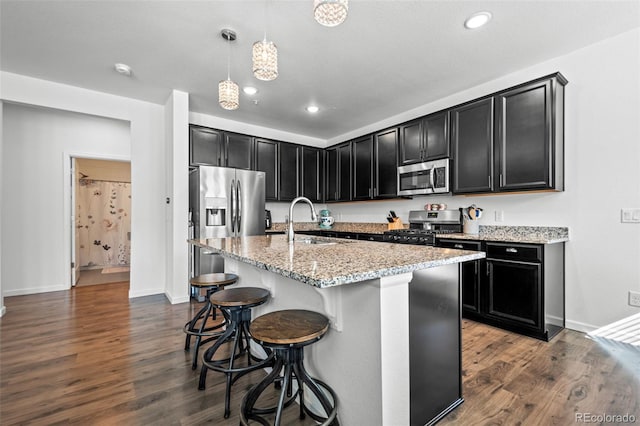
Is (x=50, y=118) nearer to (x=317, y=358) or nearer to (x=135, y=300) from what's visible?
(x=135, y=300)

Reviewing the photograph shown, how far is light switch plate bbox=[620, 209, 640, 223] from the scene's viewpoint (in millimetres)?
2389

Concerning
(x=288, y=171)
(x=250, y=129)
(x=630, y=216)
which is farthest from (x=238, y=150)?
(x=630, y=216)

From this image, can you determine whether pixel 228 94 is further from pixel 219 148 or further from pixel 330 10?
pixel 219 148

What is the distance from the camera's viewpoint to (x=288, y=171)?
496 cm

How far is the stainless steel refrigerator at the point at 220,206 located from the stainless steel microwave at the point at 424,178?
79.5 inches

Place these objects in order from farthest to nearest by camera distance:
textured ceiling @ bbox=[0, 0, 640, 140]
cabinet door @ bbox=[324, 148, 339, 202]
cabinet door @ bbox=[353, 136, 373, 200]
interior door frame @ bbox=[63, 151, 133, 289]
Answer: cabinet door @ bbox=[324, 148, 339, 202] < cabinet door @ bbox=[353, 136, 373, 200] < interior door frame @ bbox=[63, 151, 133, 289] < textured ceiling @ bbox=[0, 0, 640, 140]

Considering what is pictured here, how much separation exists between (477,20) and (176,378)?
3407 mm

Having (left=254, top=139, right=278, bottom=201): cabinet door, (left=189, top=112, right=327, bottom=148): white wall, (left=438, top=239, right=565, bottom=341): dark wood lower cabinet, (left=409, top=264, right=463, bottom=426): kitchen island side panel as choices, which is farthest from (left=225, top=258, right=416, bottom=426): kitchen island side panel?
(left=189, top=112, right=327, bottom=148): white wall

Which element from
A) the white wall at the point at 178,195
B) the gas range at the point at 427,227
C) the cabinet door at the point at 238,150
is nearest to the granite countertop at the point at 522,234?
the gas range at the point at 427,227

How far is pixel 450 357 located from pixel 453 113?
8.97 feet

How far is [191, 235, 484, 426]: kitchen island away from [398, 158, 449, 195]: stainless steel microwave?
2.12 m

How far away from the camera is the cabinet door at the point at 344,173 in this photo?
16.0 feet

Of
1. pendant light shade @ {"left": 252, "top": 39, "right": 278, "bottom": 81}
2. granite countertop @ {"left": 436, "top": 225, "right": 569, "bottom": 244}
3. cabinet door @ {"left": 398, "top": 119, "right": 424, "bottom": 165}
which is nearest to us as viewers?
pendant light shade @ {"left": 252, "top": 39, "right": 278, "bottom": 81}

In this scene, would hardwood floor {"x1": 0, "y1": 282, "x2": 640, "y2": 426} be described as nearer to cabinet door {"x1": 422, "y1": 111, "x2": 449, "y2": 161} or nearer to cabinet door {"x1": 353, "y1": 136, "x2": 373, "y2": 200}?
cabinet door {"x1": 422, "y1": 111, "x2": 449, "y2": 161}
